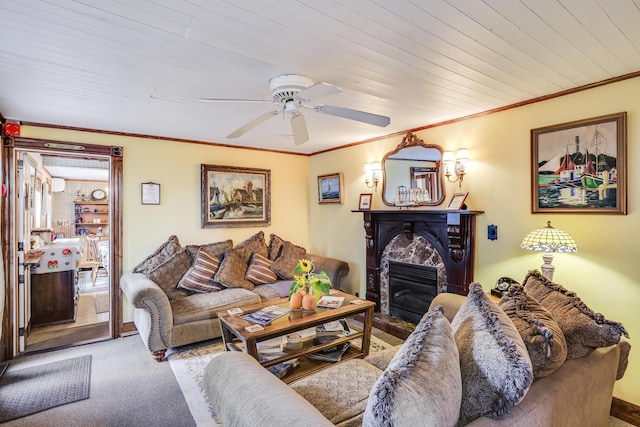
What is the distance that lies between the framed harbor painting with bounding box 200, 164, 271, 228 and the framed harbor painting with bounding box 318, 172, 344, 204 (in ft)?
2.66

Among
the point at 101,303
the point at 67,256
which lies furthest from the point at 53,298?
the point at 101,303

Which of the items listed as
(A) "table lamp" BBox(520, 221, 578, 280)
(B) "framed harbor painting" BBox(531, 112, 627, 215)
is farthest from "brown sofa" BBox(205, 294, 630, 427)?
(B) "framed harbor painting" BBox(531, 112, 627, 215)

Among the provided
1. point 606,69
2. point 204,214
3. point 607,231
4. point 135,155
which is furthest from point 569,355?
point 135,155

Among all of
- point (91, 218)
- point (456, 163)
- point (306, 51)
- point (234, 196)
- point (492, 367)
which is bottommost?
point (492, 367)

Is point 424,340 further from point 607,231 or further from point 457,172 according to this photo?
point 457,172

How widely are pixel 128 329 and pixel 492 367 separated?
3974 millimetres

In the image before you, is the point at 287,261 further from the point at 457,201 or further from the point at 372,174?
the point at 457,201

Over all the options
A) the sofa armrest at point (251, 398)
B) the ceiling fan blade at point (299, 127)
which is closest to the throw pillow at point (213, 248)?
the ceiling fan blade at point (299, 127)

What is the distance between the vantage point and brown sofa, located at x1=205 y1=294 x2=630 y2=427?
114 cm

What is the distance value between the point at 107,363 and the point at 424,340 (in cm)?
319

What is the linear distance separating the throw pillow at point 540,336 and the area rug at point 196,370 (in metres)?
1.99

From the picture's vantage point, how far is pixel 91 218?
27.9 ft

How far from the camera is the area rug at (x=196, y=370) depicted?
2283 mm

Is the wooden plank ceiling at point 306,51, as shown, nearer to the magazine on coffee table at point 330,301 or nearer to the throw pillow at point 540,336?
the throw pillow at point 540,336
